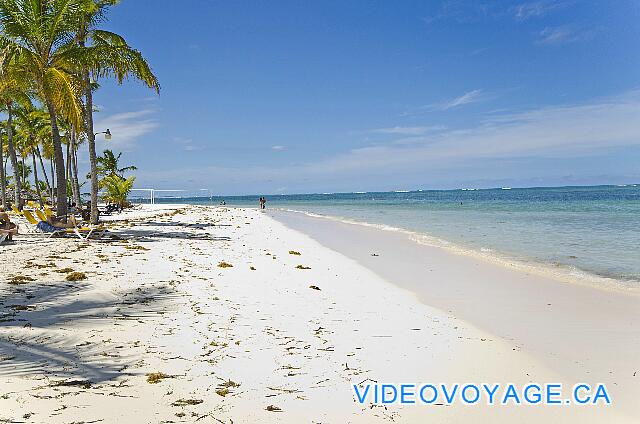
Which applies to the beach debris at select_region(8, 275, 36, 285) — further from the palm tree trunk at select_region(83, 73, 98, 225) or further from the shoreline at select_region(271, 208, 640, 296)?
the palm tree trunk at select_region(83, 73, 98, 225)

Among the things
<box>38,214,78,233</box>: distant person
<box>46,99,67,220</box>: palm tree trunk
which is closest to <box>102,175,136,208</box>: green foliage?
<box>46,99,67,220</box>: palm tree trunk

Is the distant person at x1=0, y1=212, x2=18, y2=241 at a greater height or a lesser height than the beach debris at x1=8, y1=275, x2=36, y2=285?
greater

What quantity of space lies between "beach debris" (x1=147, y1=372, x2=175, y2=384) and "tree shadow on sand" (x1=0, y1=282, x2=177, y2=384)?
13.1 inches

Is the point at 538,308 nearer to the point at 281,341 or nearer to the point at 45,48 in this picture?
the point at 281,341

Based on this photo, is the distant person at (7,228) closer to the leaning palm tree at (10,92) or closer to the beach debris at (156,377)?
the leaning palm tree at (10,92)

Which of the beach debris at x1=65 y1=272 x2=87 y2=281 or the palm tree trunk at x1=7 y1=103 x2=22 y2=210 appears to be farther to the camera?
the palm tree trunk at x1=7 y1=103 x2=22 y2=210

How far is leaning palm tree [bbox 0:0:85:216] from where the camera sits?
1487 cm

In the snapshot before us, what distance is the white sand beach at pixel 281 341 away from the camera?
3.69 metres

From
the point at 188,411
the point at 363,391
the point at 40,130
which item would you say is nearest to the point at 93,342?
the point at 188,411

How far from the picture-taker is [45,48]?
1619cm

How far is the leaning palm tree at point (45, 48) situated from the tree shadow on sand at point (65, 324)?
384 inches

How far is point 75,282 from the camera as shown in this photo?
25.9 feet

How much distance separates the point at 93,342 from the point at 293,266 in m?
6.70

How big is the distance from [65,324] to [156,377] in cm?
218
